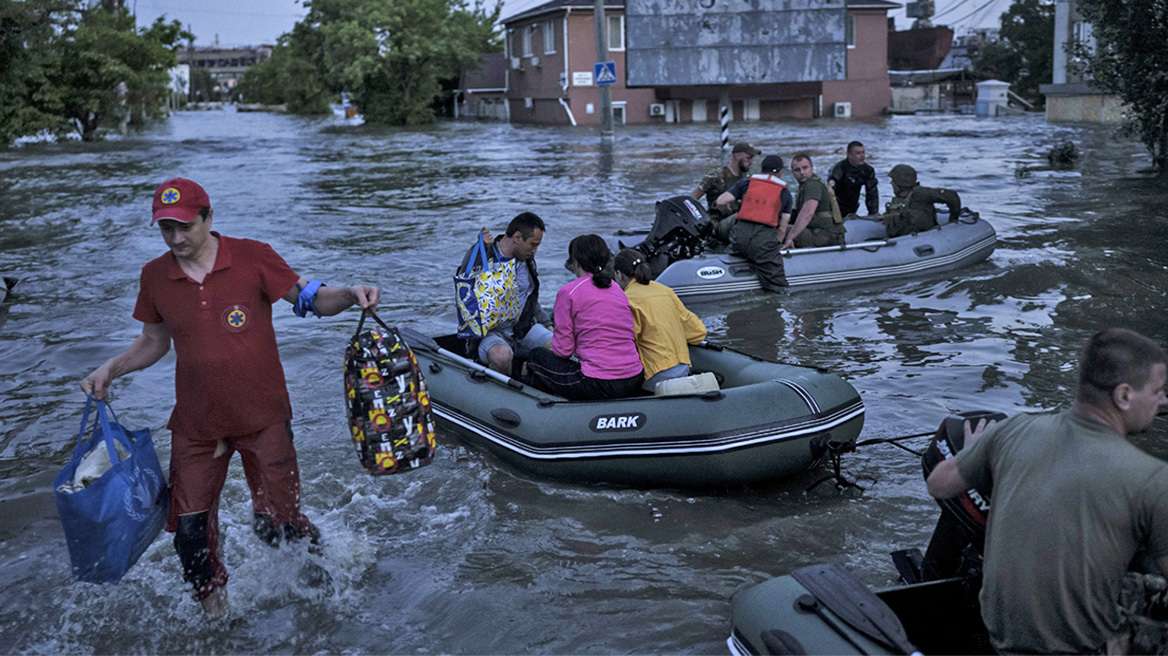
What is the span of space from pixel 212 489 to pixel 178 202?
3.69 ft

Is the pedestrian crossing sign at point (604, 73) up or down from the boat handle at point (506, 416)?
up

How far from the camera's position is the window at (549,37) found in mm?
44094

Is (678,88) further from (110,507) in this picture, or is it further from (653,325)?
(110,507)

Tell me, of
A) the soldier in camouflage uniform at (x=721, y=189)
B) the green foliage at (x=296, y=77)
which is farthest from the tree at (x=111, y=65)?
the soldier in camouflage uniform at (x=721, y=189)

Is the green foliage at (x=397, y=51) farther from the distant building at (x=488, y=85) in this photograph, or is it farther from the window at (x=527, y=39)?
the window at (x=527, y=39)

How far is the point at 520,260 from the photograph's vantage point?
6535mm

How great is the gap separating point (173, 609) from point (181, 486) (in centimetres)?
88

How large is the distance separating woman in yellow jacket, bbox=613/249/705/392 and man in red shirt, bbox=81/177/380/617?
2.41 metres

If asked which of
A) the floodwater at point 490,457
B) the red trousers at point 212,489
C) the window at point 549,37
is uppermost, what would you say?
the window at point 549,37

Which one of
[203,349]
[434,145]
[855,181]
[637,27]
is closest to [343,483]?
[203,349]

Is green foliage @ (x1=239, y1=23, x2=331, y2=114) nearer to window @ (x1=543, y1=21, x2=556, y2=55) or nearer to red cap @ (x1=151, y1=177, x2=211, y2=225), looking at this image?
window @ (x1=543, y1=21, x2=556, y2=55)

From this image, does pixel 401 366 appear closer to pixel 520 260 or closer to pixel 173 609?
pixel 173 609

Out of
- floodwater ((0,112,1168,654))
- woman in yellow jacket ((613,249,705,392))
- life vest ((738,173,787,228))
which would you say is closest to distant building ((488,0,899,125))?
floodwater ((0,112,1168,654))

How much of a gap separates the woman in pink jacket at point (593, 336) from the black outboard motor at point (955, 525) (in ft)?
7.79
